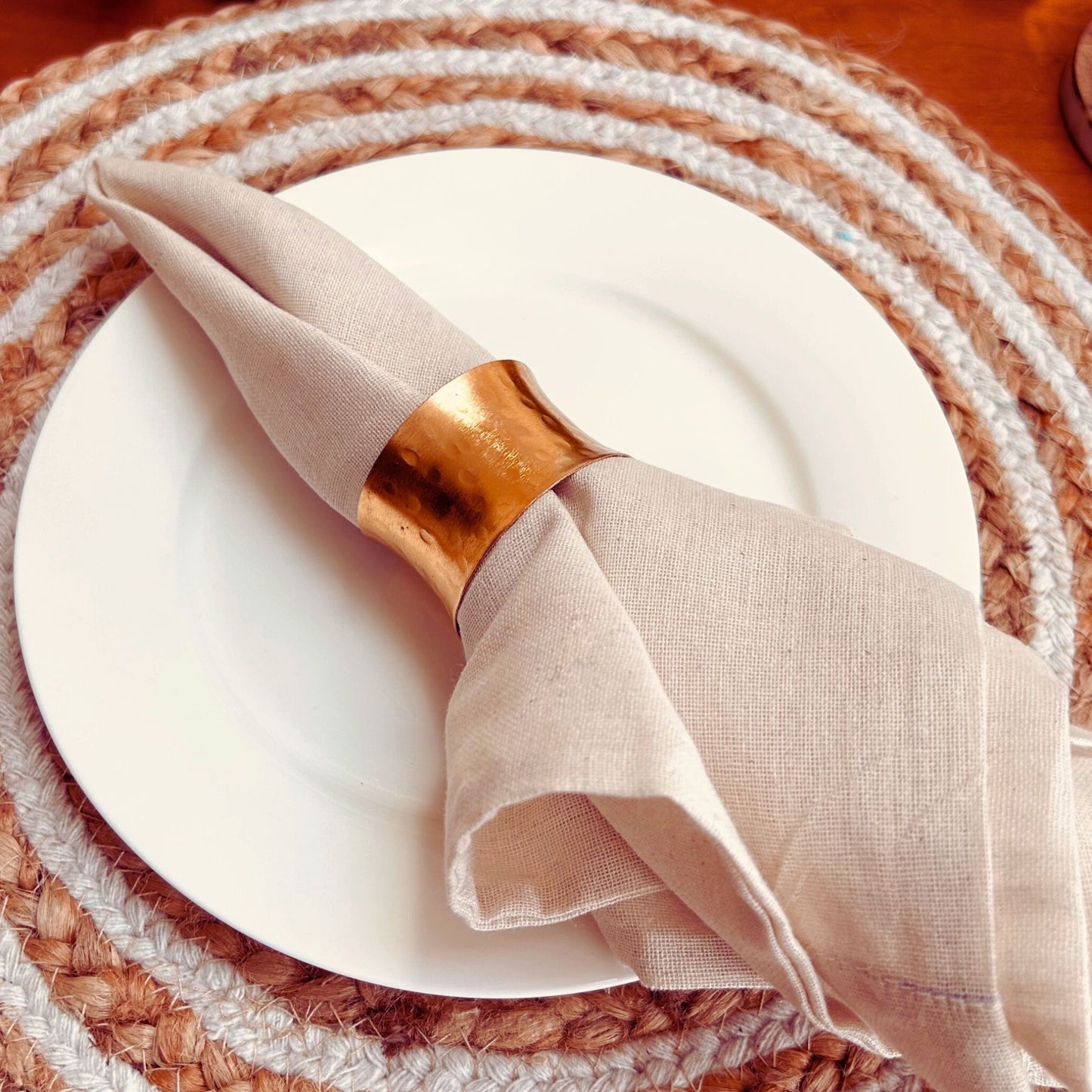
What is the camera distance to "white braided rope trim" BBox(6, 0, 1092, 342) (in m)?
0.48

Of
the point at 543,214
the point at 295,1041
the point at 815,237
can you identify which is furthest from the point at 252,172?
the point at 295,1041

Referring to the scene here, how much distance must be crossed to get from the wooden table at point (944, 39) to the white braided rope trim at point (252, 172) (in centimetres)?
18

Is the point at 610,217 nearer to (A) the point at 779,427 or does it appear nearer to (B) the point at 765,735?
(A) the point at 779,427

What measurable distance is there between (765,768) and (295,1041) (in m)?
0.20

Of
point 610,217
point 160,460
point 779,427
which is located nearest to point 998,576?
point 779,427

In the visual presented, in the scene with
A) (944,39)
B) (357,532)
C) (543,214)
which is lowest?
(357,532)

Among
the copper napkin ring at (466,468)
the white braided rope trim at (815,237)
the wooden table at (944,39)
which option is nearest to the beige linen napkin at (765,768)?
the copper napkin ring at (466,468)

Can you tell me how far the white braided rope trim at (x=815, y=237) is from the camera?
1.42 feet

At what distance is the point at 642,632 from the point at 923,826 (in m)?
0.09

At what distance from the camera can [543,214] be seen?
450 millimetres

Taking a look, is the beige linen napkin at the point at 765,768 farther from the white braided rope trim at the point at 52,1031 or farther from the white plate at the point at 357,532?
the white braided rope trim at the point at 52,1031

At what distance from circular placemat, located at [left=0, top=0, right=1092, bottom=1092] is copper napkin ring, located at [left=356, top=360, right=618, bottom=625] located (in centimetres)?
12

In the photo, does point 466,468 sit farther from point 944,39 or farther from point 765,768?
point 944,39

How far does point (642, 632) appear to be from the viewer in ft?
1.02
